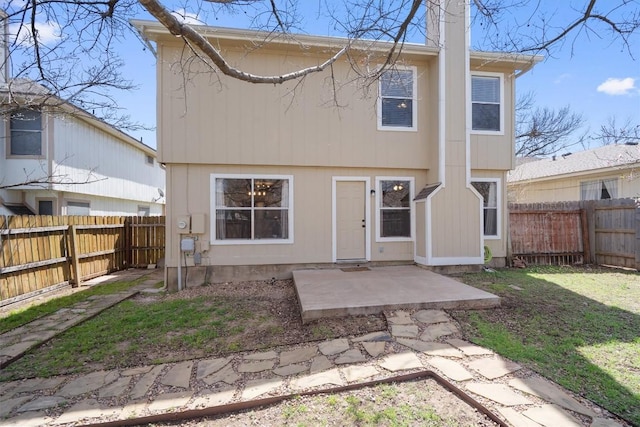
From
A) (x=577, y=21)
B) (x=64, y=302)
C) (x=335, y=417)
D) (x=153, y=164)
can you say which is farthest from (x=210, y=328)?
(x=153, y=164)

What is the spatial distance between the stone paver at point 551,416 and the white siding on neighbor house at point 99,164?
928cm

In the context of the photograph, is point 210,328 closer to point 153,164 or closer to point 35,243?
point 35,243

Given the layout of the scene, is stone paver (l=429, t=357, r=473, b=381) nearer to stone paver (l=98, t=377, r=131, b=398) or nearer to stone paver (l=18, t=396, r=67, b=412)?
stone paver (l=98, t=377, r=131, b=398)

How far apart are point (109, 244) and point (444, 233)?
8580 mm

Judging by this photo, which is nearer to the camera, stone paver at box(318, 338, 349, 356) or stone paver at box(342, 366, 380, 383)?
stone paver at box(342, 366, 380, 383)

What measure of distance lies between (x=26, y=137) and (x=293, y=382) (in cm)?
1072

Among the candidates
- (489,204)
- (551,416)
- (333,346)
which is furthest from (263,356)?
(489,204)

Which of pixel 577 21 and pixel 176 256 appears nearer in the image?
pixel 577 21

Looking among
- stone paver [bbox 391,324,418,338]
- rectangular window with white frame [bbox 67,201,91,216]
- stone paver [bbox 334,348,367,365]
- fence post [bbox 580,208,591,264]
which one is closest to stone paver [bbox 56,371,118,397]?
stone paver [bbox 334,348,367,365]

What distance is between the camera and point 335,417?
229cm

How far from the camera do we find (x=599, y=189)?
12.5 meters

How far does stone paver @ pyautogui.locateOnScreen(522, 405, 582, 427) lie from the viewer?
2166 millimetres

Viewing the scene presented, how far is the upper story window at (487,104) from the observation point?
7.38 metres

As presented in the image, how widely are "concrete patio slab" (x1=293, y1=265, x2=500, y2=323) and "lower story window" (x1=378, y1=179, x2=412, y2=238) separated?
4.22ft
